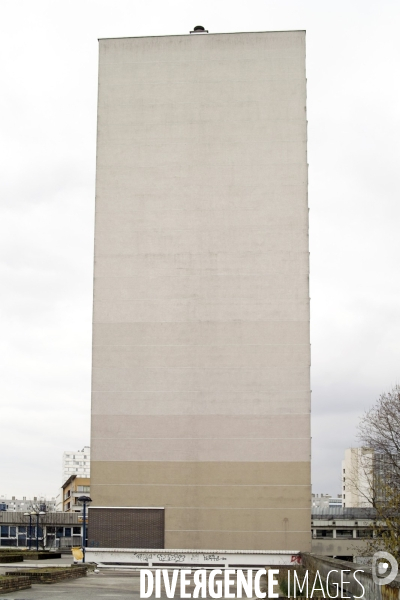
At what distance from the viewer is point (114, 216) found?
51.2 m

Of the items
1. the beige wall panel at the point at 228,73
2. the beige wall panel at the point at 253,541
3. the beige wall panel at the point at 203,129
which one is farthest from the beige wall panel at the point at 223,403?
the beige wall panel at the point at 228,73

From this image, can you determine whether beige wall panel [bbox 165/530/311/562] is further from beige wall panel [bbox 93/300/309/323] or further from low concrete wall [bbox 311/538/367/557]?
low concrete wall [bbox 311/538/367/557]

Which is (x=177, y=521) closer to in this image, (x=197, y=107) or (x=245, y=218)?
(x=245, y=218)

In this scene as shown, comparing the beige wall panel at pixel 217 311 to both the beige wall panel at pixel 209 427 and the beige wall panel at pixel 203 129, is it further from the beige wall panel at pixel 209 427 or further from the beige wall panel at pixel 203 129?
the beige wall panel at pixel 203 129

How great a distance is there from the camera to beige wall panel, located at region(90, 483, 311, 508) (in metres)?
47.1

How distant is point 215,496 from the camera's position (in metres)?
47.3

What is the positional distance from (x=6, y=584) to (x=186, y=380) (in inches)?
1003

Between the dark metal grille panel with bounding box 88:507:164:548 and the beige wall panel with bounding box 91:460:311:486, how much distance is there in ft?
5.68

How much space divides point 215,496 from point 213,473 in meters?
1.31

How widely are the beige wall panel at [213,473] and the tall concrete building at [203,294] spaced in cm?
8

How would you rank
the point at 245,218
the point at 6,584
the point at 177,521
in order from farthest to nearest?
the point at 245,218 → the point at 177,521 → the point at 6,584

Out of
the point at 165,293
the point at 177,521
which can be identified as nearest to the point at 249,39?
the point at 165,293

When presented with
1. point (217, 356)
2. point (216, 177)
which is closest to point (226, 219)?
point (216, 177)

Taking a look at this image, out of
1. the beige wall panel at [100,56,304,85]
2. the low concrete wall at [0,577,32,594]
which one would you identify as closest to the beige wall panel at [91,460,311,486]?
the low concrete wall at [0,577,32,594]
